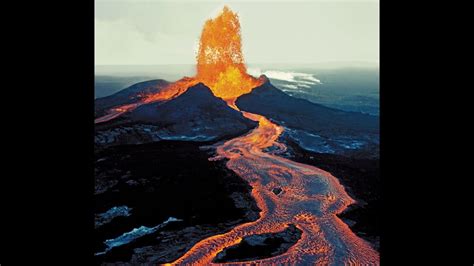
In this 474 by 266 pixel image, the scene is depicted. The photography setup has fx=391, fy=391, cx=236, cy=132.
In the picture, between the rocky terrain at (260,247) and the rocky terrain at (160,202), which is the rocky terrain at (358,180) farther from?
the rocky terrain at (160,202)

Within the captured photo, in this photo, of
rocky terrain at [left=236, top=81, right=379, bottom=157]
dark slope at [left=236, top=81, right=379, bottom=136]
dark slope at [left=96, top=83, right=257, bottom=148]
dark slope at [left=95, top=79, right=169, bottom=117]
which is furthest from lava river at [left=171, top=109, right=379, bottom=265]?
dark slope at [left=95, top=79, right=169, bottom=117]

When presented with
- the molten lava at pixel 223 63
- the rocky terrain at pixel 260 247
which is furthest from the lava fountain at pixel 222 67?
the rocky terrain at pixel 260 247

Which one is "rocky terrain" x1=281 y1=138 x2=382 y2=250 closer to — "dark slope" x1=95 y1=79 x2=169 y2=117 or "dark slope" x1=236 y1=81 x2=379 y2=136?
"dark slope" x1=236 y1=81 x2=379 y2=136

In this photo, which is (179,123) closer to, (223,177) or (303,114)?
(223,177)

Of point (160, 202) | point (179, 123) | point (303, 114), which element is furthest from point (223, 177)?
point (303, 114)
